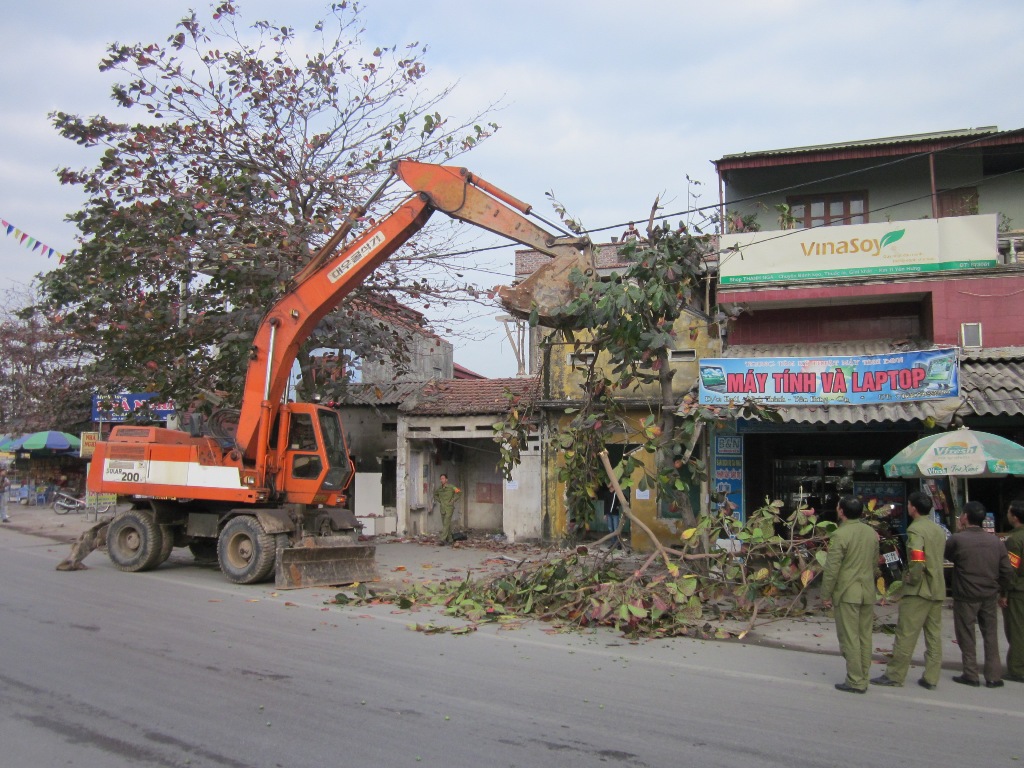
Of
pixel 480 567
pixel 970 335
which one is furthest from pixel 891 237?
pixel 480 567

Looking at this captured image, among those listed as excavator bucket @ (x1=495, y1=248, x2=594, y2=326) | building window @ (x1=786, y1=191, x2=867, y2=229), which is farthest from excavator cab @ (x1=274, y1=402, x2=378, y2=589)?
building window @ (x1=786, y1=191, x2=867, y2=229)

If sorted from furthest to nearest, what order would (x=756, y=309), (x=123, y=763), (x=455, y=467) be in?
1. (x=455, y=467)
2. (x=756, y=309)
3. (x=123, y=763)

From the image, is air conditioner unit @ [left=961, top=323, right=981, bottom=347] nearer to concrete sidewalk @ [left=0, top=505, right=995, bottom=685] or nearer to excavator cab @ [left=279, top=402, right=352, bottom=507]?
concrete sidewalk @ [left=0, top=505, right=995, bottom=685]

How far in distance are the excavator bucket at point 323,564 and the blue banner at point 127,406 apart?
7.89 meters

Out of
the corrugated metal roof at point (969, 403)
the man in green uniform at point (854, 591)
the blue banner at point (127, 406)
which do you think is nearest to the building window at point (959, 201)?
the corrugated metal roof at point (969, 403)

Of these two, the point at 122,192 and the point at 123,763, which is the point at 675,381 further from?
the point at 123,763

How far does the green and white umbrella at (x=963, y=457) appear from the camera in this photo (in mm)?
10266

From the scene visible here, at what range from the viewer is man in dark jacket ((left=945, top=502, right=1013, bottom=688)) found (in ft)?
24.4

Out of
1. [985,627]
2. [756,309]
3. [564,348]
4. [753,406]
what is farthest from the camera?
[564,348]

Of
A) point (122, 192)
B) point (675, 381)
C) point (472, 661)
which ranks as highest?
point (122, 192)

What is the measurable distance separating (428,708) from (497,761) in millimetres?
1268

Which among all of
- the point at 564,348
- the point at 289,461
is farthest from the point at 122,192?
the point at 564,348

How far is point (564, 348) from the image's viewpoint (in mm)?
19906

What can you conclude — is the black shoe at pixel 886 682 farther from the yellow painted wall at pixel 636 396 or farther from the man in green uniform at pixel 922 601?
the yellow painted wall at pixel 636 396
